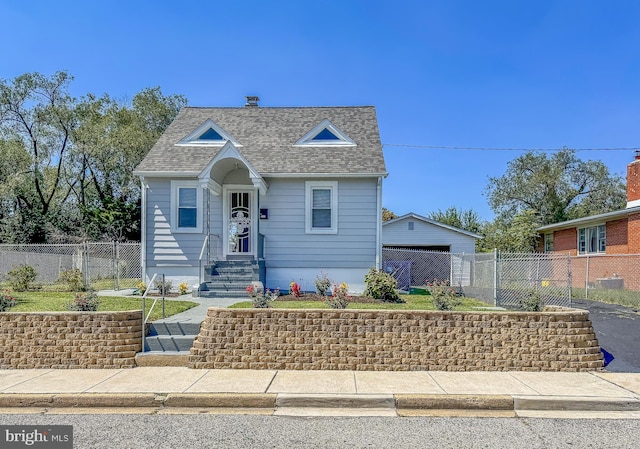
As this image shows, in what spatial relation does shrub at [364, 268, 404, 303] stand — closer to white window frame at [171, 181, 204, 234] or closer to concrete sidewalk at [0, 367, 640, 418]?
concrete sidewalk at [0, 367, 640, 418]

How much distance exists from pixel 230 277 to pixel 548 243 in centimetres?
2382

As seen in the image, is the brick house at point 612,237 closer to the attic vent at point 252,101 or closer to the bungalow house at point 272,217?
the bungalow house at point 272,217

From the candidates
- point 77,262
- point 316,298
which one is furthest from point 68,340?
point 77,262

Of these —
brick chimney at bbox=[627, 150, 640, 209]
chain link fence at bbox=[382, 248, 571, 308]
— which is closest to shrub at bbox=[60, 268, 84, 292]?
chain link fence at bbox=[382, 248, 571, 308]

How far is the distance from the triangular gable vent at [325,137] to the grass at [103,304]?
6.89 m

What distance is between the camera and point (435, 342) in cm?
738

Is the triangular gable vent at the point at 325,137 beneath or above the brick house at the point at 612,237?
above

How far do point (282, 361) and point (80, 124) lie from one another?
2447cm

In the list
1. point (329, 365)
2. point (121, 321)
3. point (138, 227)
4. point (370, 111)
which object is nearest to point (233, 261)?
point (121, 321)

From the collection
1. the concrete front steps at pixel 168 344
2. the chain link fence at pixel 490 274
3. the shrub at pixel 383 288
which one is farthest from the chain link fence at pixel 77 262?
the chain link fence at pixel 490 274

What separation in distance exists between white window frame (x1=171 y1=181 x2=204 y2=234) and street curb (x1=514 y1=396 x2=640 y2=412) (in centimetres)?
1032

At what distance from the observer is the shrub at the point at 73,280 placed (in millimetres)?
13133

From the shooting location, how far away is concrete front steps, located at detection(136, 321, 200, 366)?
740 centimetres
